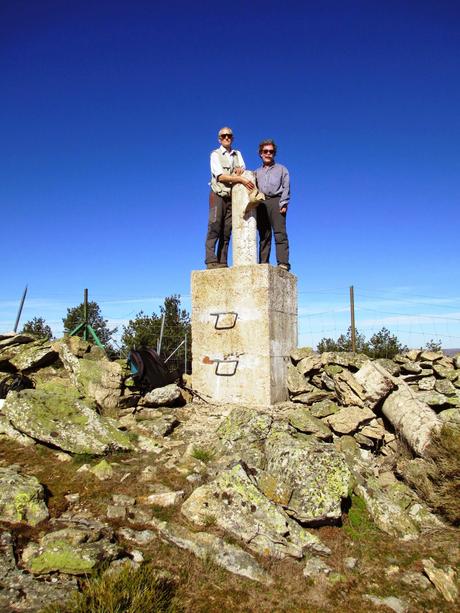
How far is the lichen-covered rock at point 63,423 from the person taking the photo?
240 inches

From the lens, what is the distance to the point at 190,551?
4.32m

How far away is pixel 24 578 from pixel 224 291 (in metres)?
5.35

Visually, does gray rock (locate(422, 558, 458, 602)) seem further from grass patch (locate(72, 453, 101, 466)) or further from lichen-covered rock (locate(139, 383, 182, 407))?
lichen-covered rock (locate(139, 383, 182, 407))

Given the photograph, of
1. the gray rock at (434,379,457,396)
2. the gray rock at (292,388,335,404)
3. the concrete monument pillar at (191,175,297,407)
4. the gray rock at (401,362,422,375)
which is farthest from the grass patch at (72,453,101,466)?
the gray rock at (434,379,457,396)

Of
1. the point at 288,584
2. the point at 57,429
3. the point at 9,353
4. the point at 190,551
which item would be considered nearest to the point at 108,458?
the point at 57,429

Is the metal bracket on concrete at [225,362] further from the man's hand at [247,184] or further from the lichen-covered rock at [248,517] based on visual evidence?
the man's hand at [247,184]

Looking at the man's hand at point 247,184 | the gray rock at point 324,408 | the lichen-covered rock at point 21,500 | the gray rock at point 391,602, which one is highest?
the man's hand at point 247,184

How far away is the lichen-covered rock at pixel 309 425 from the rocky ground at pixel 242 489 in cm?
2

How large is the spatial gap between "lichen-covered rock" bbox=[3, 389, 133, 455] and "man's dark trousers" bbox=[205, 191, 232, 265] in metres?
3.64

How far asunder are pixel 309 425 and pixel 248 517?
2.50 meters

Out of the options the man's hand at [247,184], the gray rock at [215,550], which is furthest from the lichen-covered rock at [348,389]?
the gray rock at [215,550]

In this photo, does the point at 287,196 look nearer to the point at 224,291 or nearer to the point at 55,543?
the point at 224,291

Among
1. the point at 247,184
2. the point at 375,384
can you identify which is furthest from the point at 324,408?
the point at 247,184

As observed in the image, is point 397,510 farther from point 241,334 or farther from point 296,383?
point 241,334
